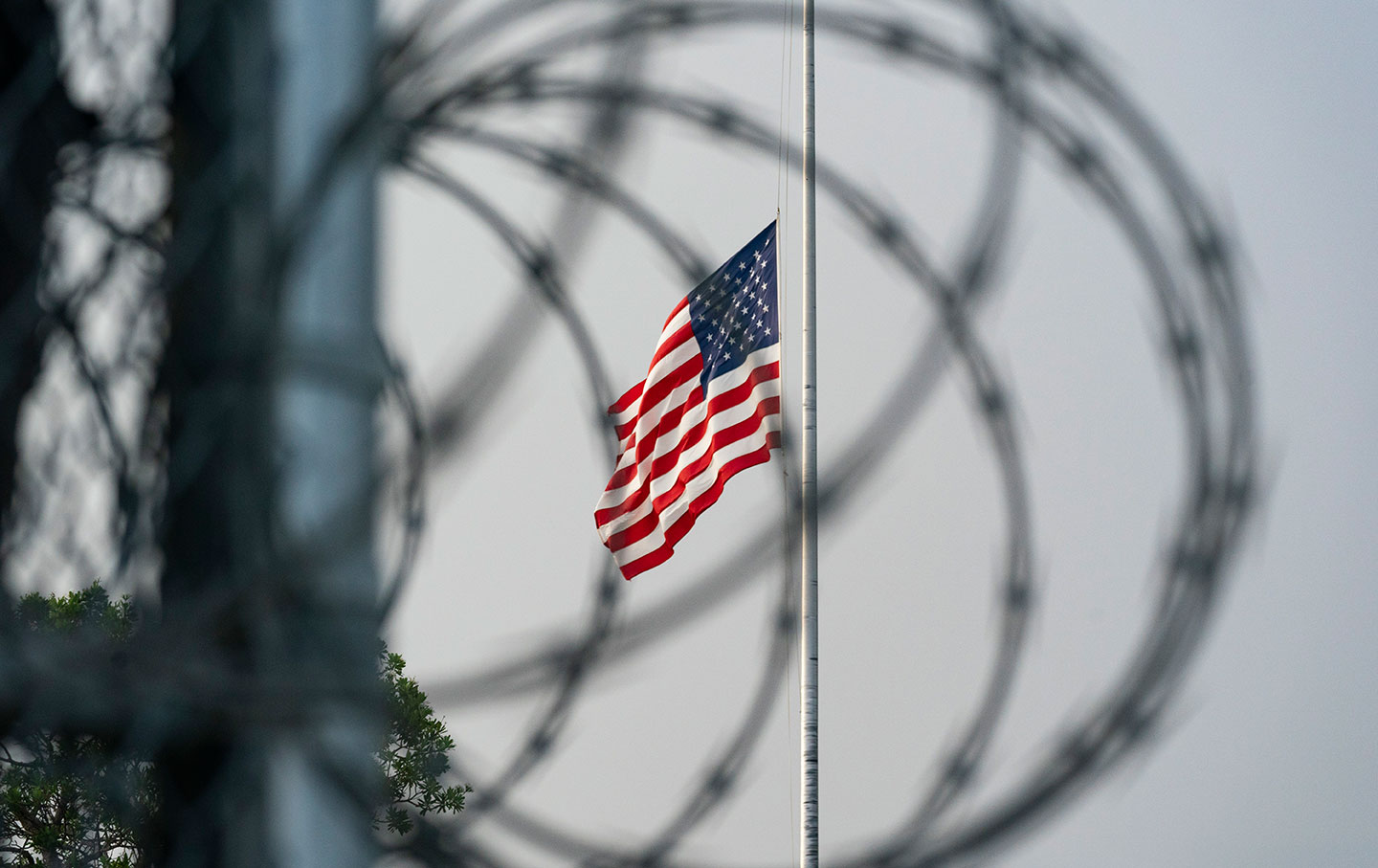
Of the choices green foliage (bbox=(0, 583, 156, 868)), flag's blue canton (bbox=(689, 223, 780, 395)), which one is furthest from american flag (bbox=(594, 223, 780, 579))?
green foliage (bbox=(0, 583, 156, 868))

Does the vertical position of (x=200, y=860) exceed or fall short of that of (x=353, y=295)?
it falls short

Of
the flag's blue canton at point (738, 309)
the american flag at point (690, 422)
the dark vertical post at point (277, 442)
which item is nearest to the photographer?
the dark vertical post at point (277, 442)

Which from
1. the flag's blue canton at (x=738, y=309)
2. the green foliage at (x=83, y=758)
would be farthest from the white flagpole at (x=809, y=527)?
the green foliage at (x=83, y=758)

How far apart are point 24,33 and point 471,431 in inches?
26.3

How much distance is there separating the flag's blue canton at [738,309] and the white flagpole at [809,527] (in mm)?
737

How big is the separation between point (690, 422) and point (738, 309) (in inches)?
42.2

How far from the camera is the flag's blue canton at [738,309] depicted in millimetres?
8898

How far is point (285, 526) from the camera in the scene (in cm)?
133

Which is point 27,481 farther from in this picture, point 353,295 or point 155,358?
point 353,295

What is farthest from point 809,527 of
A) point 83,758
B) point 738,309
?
point 83,758

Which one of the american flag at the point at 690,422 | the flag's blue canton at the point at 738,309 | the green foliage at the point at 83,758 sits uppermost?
the flag's blue canton at the point at 738,309

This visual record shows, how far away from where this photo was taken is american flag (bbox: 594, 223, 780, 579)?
8289 mm

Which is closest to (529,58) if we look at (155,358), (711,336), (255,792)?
(155,358)

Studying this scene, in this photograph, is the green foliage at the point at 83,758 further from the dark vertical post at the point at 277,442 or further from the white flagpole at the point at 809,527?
the white flagpole at the point at 809,527
